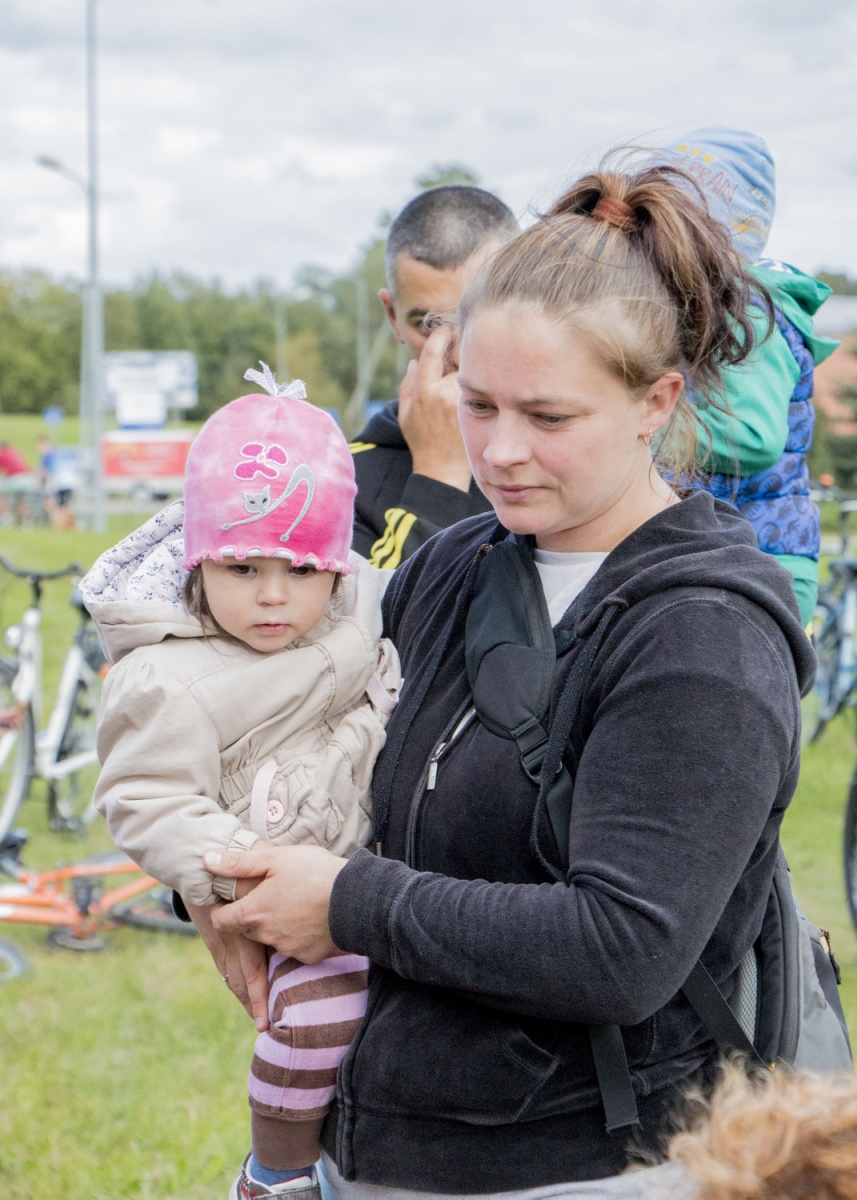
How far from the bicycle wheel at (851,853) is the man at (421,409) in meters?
3.09

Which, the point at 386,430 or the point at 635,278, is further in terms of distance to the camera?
the point at 386,430

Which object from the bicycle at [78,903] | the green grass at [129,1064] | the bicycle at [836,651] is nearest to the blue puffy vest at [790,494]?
the green grass at [129,1064]

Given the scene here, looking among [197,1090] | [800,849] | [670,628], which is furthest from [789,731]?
[800,849]

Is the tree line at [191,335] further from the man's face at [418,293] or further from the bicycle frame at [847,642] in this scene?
the man's face at [418,293]

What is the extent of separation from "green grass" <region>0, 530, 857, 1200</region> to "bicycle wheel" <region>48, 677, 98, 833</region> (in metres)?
1.27

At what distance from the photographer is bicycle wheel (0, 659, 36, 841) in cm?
646

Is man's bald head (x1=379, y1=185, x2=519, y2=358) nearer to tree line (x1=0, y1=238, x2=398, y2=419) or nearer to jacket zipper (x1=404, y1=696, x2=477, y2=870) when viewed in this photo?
jacket zipper (x1=404, y1=696, x2=477, y2=870)

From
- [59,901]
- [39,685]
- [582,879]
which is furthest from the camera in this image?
[39,685]

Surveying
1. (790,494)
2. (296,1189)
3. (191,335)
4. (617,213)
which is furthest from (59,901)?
(191,335)

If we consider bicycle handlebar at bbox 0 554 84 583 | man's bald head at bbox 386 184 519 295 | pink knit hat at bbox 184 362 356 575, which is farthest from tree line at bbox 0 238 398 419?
pink knit hat at bbox 184 362 356 575

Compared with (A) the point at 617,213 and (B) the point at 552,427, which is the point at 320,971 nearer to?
(B) the point at 552,427

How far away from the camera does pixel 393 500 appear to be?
118 inches

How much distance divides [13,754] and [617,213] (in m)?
5.97

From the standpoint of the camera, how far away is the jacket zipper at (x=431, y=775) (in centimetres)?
160
